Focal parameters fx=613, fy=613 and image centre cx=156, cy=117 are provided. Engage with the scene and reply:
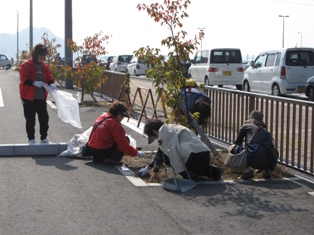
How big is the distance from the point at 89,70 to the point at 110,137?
10.6m

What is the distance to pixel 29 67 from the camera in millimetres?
10172

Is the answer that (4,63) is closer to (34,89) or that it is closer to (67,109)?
(67,109)

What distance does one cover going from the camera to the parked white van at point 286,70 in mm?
21484

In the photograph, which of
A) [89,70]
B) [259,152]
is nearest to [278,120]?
[259,152]

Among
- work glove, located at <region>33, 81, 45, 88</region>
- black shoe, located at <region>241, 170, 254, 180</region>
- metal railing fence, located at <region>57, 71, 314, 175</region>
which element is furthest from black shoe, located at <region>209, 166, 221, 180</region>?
work glove, located at <region>33, 81, 45, 88</region>

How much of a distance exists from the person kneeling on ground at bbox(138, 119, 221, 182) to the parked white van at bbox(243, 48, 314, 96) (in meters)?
13.9

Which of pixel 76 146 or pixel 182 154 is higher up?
pixel 182 154

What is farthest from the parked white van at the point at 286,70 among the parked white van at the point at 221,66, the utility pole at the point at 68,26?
the utility pole at the point at 68,26

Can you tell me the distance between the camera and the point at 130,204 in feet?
22.1

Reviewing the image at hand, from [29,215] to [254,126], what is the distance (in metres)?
3.43

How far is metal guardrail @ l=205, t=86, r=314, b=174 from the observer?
323 inches

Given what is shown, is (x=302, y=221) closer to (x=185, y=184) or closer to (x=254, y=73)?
(x=185, y=184)

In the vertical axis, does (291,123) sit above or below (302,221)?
above

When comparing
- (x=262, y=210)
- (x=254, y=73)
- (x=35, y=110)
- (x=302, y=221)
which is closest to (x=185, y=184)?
(x=262, y=210)
